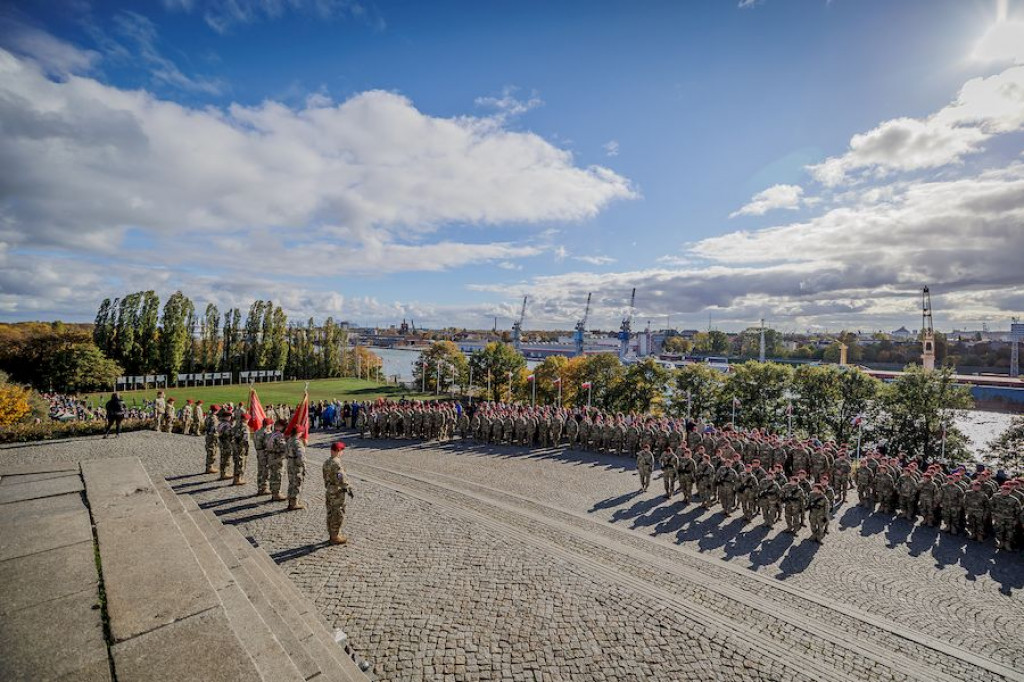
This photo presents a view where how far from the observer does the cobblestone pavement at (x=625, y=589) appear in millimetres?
6238

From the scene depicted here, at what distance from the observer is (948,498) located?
12.0 meters

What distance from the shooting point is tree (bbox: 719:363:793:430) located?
28172mm

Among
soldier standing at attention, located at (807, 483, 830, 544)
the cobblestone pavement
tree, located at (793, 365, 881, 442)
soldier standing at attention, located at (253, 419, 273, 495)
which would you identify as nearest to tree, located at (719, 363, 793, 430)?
tree, located at (793, 365, 881, 442)

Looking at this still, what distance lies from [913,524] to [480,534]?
12.2m

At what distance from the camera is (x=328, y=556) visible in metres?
8.96

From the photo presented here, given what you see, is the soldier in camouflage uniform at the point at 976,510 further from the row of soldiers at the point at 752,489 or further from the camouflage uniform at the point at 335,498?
the camouflage uniform at the point at 335,498

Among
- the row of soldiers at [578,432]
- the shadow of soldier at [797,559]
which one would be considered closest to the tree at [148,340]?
the row of soldiers at [578,432]

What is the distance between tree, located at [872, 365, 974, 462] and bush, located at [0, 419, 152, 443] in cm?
3957

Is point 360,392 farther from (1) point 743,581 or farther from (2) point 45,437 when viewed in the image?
(1) point 743,581

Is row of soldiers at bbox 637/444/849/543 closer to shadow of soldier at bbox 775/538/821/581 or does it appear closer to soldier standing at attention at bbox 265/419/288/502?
shadow of soldier at bbox 775/538/821/581

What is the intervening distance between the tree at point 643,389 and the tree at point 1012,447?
16268 millimetres

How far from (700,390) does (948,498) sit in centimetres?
1827

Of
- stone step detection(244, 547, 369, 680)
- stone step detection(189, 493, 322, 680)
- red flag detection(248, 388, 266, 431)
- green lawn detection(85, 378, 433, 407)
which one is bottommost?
green lawn detection(85, 378, 433, 407)

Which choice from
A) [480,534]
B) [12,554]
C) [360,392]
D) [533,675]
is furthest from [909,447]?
[360,392]
